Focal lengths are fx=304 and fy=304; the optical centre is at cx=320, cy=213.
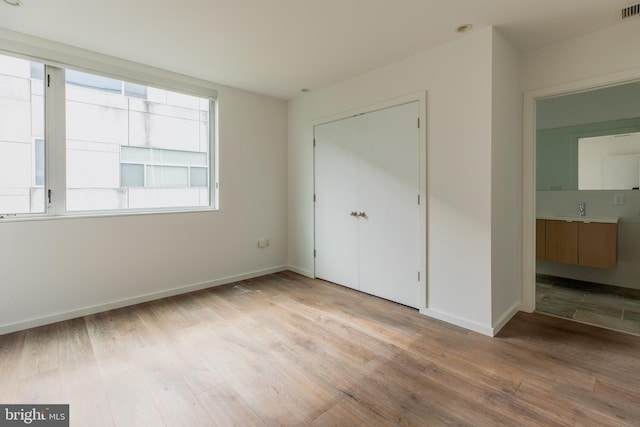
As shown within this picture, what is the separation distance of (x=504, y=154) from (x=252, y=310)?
2.84 m

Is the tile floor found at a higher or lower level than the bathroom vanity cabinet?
lower

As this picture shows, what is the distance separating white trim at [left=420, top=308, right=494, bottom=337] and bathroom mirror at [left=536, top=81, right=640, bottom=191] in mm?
2810

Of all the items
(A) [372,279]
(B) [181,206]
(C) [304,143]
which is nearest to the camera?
(A) [372,279]

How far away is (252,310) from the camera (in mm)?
3145

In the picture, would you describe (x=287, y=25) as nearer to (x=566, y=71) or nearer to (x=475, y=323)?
(x=566, y=71)

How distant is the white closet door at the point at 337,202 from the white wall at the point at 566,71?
1745 millimetres

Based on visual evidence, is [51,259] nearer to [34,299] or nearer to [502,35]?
[34,299]

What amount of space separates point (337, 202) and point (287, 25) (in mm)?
2049

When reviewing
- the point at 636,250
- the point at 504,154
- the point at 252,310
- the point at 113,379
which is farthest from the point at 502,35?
the point at 113,379

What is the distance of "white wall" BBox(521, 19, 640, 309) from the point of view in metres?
2.48

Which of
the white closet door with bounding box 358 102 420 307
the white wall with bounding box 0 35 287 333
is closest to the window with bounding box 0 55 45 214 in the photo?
the white wall with bounding box 0 35 287 333

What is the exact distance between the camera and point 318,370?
208 centimetres

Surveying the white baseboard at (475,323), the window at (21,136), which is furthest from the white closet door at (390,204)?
the window at (21,136)

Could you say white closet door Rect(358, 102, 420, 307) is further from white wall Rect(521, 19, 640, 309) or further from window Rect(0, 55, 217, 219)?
window Rect(0, 55, 217, 219)
